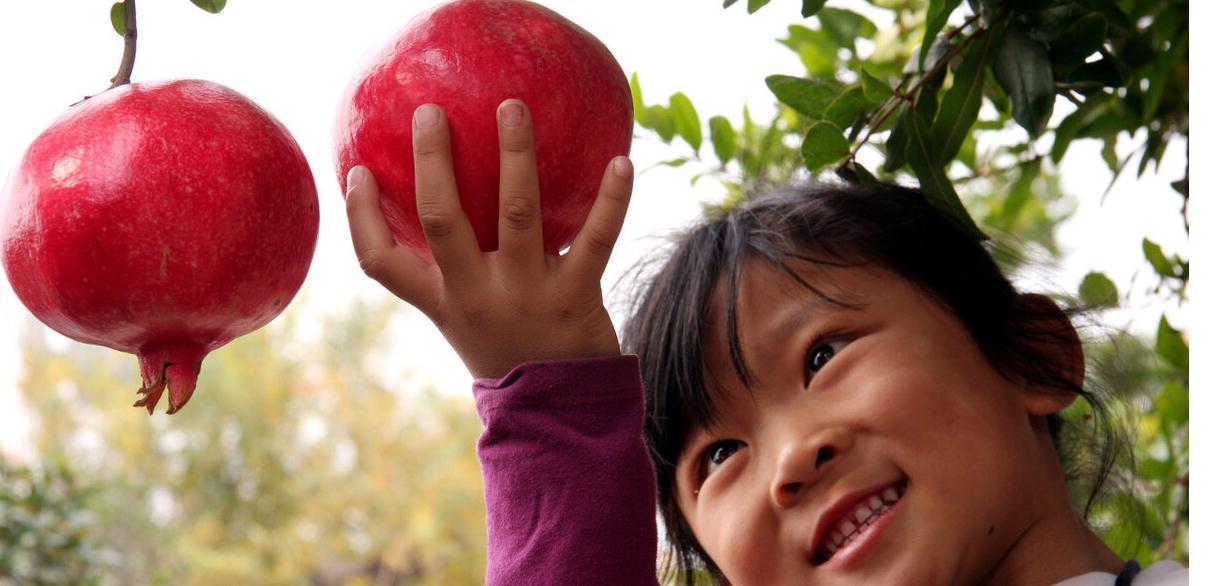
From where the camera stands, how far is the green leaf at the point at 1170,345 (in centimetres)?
141

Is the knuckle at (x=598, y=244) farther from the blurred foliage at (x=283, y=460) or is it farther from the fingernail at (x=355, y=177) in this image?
the blurred foliage at (x=283, y=460)

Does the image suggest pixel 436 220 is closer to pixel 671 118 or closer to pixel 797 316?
pixel 797 316

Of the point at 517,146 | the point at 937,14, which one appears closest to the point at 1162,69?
the point at 937,14

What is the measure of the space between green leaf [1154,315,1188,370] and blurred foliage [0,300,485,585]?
6.96 m

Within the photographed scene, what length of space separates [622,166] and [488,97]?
0.27 ft

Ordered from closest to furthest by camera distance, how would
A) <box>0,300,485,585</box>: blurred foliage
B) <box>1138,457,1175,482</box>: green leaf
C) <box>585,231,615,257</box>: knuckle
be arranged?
<box>585,231,615,257</box>: knuckle < <box>1138,457,1175,482</box>: green leaf < <box>0,300,485,585</box>: blurred foliage

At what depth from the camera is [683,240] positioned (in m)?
1.37

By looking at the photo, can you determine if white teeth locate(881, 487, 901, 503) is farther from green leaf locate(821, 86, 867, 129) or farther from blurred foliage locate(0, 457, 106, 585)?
blurred foliage locate(0, 457, 106, 585)

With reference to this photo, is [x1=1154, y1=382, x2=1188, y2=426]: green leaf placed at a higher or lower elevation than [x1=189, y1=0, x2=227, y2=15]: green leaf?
lower

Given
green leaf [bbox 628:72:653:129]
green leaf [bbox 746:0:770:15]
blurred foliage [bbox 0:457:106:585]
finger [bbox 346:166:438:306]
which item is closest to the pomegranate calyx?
finger [bbox 346:166:438:306]

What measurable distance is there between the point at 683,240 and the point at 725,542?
1.30 ft

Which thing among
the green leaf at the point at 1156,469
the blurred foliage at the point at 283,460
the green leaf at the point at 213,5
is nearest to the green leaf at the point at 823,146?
the green leaf at the point at 213,5

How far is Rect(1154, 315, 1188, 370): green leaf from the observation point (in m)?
1.41

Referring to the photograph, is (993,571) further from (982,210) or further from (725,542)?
(982,210)
